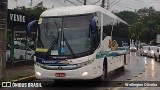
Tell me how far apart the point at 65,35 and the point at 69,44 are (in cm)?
43

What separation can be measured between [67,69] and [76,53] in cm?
71

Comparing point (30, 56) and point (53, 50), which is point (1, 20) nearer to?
point (53, 50)

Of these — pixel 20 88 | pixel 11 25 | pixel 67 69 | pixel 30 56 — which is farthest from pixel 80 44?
pixel 30 56

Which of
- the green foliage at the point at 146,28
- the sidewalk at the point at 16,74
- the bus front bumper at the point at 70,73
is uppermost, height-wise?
the green foliage at the point at 146,28

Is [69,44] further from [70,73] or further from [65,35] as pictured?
[70,73]

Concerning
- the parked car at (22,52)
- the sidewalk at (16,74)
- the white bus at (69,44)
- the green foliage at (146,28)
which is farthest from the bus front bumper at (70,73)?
the green foliage at (146,28)

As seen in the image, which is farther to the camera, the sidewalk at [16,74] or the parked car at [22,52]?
the parked car at [22,52]

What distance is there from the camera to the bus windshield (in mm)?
12914

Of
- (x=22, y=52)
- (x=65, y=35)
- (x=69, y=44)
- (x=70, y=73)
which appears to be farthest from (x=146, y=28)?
(x=70, y=73)

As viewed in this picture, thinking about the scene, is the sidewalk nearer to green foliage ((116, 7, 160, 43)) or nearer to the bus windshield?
the bus windshield

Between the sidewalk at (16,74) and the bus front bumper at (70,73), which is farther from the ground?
the bus front bumper at (70,73)

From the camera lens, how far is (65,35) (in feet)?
43.0

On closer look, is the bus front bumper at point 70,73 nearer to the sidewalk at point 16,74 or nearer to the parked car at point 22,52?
the sidewalk at point 16,74

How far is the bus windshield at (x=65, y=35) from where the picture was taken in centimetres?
1291
